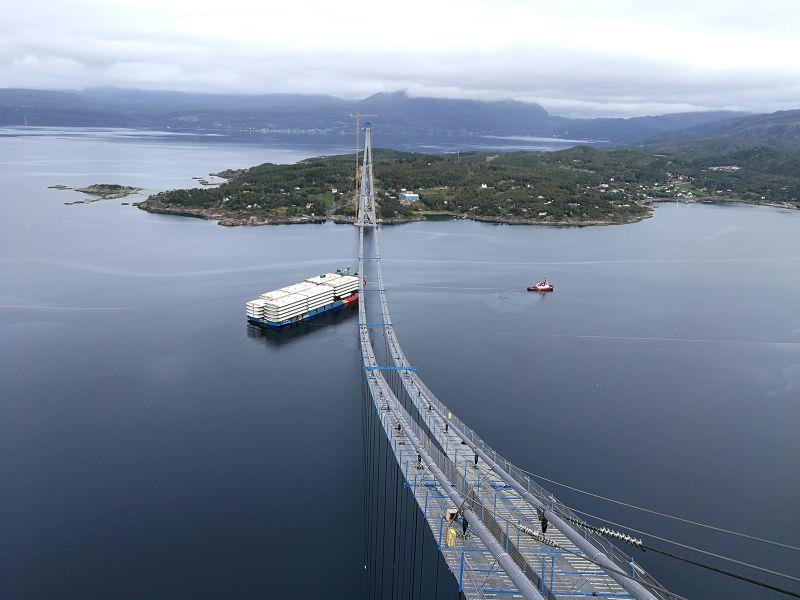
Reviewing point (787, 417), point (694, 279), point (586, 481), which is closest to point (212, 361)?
point (586, 481)

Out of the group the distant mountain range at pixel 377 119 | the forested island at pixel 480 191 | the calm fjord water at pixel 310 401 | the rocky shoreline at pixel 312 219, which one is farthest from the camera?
the distant mountain range at pixel 377 119

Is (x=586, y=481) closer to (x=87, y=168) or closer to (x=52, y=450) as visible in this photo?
(x=52, y=450)

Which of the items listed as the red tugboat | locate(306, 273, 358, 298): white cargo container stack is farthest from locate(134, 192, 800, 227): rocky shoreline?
the red tugboat

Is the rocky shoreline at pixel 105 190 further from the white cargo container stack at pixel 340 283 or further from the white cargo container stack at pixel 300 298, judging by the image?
the white cargo container stack at pixel 300 298

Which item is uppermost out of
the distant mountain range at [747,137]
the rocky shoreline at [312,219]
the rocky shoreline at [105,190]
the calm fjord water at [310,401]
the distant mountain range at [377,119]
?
the distant mountain range at [377,119]

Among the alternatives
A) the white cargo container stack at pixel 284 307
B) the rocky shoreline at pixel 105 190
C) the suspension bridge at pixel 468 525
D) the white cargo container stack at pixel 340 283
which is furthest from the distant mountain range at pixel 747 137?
the suspension bridge at pixel 468 525

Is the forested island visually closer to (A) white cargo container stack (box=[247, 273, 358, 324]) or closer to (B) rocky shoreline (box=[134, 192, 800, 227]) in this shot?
(B) rocky shoreline (box=[134, 192, 800, 227])

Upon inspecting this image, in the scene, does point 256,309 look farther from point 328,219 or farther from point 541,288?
point 328,219
